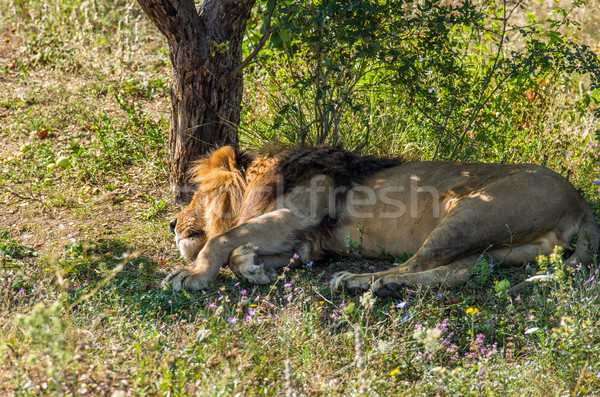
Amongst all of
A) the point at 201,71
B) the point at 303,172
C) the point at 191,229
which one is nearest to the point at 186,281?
the point at 191,229

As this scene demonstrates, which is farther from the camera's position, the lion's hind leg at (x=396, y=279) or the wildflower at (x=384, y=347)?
the lion's hind leg at (x=396, y=279)

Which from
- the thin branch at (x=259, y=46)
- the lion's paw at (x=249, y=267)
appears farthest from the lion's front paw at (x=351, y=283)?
the thin branch at (x=259, y=46)

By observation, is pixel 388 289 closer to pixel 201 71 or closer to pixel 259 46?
pixel 259 46

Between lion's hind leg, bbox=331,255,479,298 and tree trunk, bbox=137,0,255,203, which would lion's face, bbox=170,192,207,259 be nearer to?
tree trunk, bbox=137,0,255,203

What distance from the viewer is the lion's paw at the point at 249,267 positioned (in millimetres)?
4121

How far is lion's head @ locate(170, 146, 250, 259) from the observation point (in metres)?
4.69

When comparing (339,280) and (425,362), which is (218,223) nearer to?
(339,280)

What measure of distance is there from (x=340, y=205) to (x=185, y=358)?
203 centimetres

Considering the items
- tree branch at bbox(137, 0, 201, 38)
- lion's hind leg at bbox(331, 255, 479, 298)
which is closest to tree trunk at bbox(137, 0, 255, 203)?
tree branch at bbox(137, 0, 201, 38)

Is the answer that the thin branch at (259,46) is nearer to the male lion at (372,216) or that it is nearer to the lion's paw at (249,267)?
the male lion at (372,216)

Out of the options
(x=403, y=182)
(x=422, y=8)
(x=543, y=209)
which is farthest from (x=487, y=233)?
(x=422, y=8)

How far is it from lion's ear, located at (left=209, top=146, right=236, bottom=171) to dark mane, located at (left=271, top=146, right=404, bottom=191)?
423 mm

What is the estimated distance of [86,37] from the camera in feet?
28.6

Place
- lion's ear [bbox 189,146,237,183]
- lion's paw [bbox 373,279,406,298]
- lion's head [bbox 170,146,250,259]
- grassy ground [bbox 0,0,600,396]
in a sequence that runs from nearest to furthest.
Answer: grassy ground [bbox 0,0,600,396] < lion's paw [bbox 373,279,406,298] < lion's head [bbox 170,146,250,259] < lion's ear [bbox 189,146,237,183]
